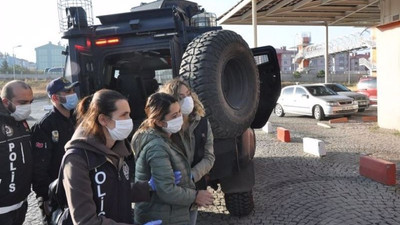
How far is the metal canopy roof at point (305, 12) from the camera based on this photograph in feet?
53.0

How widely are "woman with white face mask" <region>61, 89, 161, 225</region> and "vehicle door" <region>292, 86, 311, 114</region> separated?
1347 cm

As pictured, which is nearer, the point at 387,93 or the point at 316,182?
the point at 316,182

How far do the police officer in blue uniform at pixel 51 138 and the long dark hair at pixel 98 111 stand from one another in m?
1.09

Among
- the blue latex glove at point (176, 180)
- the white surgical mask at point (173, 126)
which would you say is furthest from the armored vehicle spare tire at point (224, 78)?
the blue latex glove at point (176, 180)

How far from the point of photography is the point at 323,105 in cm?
1383

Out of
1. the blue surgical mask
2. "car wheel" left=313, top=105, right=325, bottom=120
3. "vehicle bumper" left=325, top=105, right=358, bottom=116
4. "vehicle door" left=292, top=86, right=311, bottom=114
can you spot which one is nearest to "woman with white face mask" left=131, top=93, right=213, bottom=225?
the blue surgical mask

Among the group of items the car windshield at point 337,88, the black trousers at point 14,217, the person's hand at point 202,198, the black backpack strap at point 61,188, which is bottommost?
the black trousers at point 14,217

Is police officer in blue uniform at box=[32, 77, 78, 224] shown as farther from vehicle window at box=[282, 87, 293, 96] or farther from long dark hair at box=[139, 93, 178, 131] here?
vehicle window at box=[282, 87, 293, 96]

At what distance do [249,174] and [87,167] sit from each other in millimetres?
2612

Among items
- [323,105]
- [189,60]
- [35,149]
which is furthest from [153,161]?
[323,105]

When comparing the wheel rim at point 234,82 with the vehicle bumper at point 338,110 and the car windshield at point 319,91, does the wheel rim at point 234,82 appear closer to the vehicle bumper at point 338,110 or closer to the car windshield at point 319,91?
the vehicle bumper at point 338,110

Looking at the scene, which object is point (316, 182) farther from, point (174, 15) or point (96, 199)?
point (96, 199)

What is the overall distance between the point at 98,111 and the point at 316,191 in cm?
407

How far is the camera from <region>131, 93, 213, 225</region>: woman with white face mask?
2.29 metres
